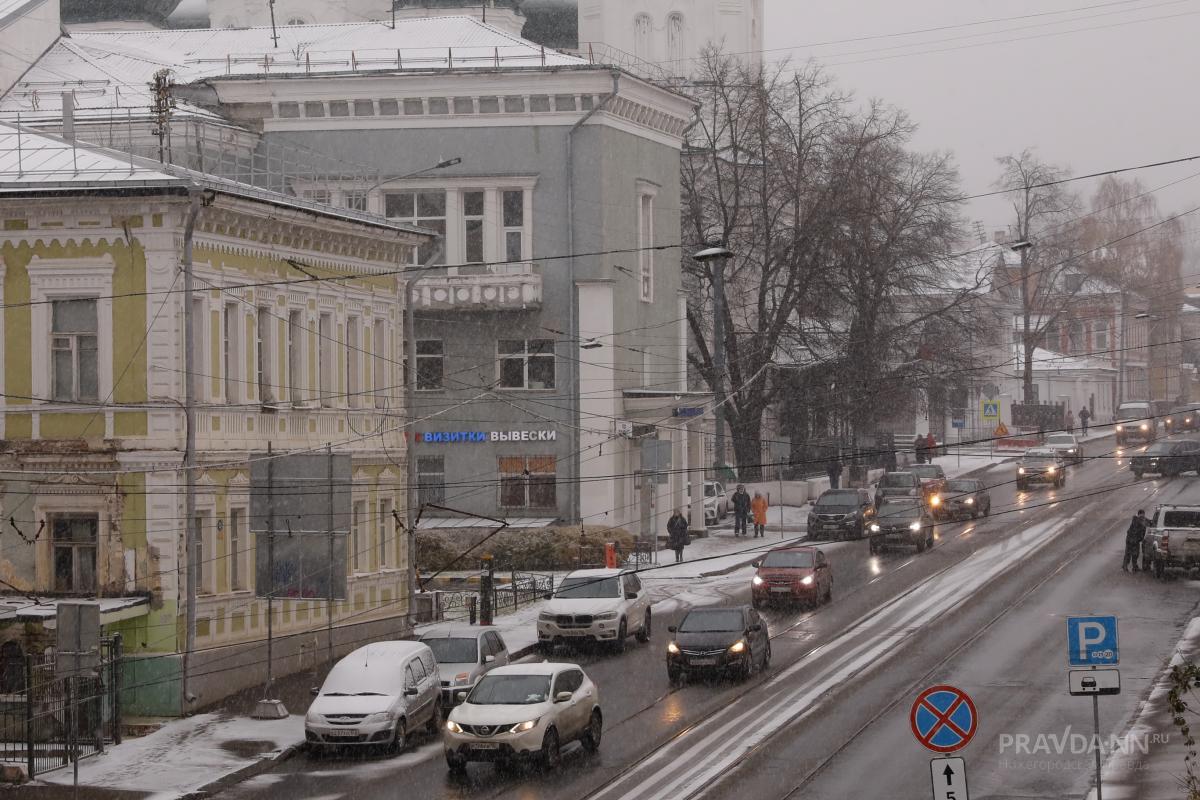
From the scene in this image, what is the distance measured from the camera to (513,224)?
5091cm

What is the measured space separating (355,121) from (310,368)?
17.2 m

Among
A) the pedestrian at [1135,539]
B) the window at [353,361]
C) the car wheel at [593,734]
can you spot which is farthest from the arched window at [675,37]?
the car wheel at [593,734]

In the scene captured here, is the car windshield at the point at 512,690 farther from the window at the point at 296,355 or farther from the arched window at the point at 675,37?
the arched window at the point at 675,37

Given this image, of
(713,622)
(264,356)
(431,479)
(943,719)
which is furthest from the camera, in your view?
(431,479)

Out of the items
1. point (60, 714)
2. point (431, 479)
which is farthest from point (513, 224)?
point (60, 714)

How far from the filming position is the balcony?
4962 centimetres

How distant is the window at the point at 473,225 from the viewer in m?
50.5

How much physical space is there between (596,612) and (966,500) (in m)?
26.0

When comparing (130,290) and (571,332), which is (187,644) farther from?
(571,332)

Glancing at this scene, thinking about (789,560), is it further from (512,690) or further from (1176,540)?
(512,690)

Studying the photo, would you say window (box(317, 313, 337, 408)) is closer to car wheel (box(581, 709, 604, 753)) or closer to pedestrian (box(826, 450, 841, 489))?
car wheel (box(581, 709, 604, 753))

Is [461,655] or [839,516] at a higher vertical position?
[839,516]

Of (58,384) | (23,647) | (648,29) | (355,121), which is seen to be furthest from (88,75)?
(648,29)

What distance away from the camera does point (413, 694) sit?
2639 centimetres
